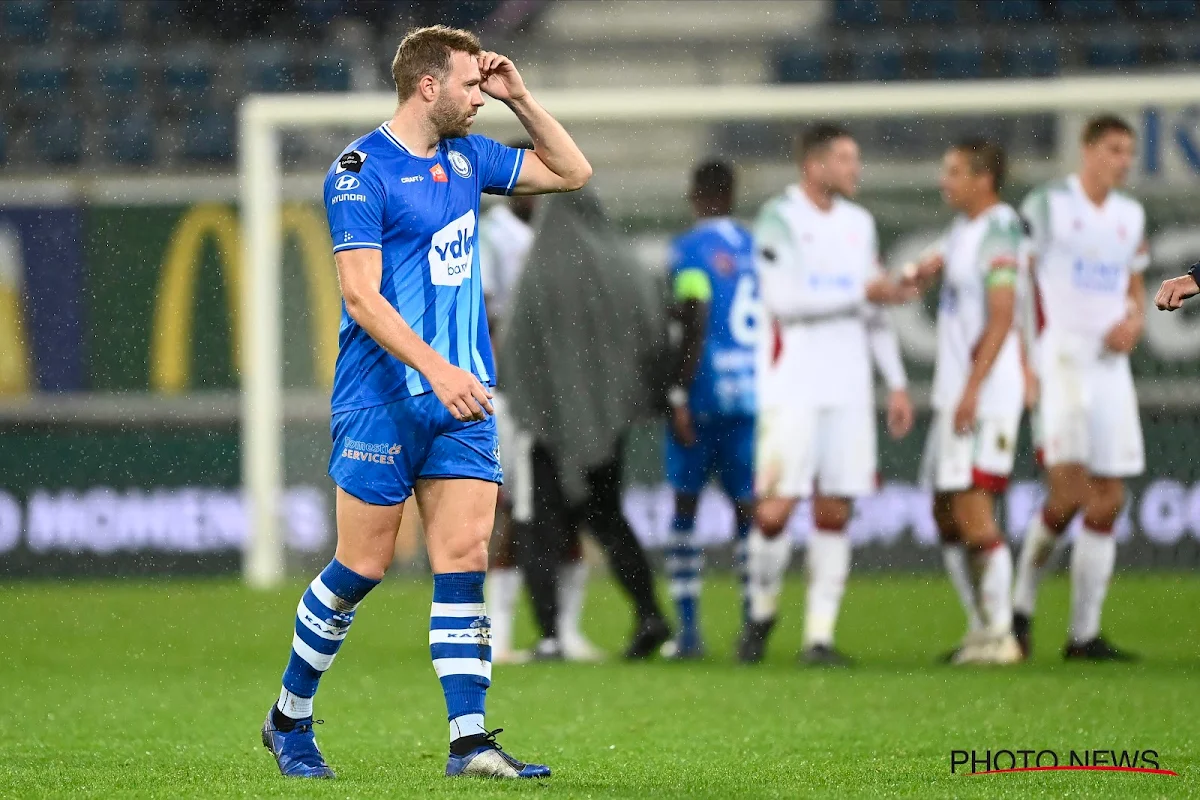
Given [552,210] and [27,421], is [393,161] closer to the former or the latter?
A: [552,210]

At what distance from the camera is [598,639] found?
30.9ft

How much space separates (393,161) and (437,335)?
45 cm

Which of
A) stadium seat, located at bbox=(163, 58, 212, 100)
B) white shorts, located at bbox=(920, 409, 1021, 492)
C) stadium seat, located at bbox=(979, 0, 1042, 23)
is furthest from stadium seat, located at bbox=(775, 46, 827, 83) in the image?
white shorts, located at bbox=(920, 409, 1021, 492)

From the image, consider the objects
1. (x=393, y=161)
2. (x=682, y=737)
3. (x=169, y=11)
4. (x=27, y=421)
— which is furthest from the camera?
(x=169, y=11)

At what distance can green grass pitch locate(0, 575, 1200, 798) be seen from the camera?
468cm

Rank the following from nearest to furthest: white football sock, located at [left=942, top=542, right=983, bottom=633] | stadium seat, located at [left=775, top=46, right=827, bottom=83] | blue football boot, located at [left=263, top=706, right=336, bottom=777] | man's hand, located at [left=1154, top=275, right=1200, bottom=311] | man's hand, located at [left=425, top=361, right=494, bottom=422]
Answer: man's hand, located at [left=425, top=361, right=494, bottom=422]
blue football boot, located at [left=263, top=706, right=336, bottom=777]
man's hand, located at [left=1154, top=275, right=1200, bottom=311]
white football sock, located at [left=942, top=542, right=983, bottom=633]
stadium seat, located at [left=775, top=46, right=827, bottom=83]

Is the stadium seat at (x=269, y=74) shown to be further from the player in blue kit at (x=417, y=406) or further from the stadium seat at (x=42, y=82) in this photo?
the player in blue kit at (x=417, y=406)

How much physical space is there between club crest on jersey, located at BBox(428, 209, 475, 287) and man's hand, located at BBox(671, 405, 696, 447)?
153 inches

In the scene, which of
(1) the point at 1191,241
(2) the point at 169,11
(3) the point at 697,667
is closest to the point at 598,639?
(3) the point at 697,667

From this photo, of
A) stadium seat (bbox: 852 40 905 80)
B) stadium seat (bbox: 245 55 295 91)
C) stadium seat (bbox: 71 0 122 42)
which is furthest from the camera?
stadium seat (bbox: 71 0 122 42)

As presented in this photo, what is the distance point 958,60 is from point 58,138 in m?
7.49

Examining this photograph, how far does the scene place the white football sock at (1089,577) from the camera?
8.16 metres

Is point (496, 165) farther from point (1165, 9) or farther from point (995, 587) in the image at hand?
point (1165, 9)

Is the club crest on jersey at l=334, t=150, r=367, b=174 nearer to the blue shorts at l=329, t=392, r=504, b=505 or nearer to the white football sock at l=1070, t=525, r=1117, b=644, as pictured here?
the blue shorts at l=329, t=392, r=504, b=505
